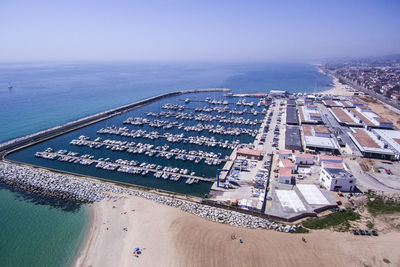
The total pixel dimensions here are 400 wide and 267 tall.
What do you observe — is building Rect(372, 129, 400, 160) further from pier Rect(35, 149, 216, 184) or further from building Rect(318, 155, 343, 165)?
pier Rect(35, 149, 216, 184)

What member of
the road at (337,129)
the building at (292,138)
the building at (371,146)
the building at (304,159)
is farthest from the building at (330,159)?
the building at (371,146)

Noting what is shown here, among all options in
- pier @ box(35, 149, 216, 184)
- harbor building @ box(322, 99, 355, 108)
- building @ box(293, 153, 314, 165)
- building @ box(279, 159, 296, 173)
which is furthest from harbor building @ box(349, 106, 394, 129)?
pier @ box(35, 149, 216, 184)

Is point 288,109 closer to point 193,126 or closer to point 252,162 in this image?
point 193,126

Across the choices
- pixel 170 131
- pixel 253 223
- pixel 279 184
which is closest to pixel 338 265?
pixel 253 223

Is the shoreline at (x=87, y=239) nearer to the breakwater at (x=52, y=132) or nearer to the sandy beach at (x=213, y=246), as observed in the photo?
the sandy beach at (x=213, y=246)

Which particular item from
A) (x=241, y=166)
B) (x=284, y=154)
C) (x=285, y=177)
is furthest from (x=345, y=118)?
(x=241, y=166)

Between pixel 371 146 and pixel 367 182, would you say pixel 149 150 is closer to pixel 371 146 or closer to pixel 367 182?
pixel 367 182
